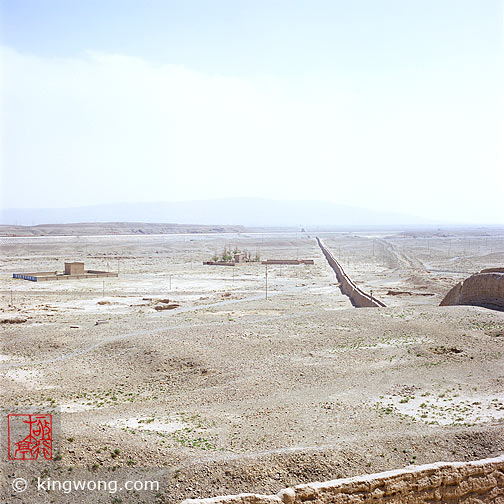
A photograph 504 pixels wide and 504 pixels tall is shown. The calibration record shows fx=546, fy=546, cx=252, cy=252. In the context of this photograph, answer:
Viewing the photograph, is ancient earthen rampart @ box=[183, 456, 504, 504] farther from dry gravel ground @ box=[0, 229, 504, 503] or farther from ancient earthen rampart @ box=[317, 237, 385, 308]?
ancient earthen rampart @ box=[317, 237, 385, 308]

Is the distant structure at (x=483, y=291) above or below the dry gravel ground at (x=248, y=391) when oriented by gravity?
above

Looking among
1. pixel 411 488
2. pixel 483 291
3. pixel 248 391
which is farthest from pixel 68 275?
pixel 411 488

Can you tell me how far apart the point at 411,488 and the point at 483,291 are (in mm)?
19371

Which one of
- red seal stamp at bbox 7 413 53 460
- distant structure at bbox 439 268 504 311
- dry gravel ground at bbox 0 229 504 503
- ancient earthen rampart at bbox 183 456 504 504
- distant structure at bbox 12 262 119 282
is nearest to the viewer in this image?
ancient earthen rampart at bbox 183 456 504 504

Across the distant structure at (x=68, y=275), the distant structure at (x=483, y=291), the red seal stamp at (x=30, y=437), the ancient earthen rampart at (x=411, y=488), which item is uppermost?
the distant structure at (x=483, y=291)

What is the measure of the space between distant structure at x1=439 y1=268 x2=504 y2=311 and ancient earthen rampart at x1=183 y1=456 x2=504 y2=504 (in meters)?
16.1

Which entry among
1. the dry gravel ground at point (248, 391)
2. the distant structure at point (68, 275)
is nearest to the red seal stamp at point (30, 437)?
the dry gravel ground at point (248, 391)

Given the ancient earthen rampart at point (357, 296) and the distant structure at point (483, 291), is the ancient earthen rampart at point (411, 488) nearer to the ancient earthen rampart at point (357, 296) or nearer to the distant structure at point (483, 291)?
the distant structure at point (483, 291)

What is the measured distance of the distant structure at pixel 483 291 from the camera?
24.3 meters

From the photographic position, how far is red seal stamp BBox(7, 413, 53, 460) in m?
9.83

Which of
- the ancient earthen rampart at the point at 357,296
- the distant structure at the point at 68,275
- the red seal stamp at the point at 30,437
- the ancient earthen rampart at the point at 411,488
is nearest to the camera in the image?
the ancient earthen rampart at the point at 411,488

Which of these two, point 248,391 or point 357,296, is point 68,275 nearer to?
point 357,296

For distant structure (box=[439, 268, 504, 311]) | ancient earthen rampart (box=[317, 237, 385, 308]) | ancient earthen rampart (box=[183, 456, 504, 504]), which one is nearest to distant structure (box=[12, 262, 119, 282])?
ancient earthen rampart (box=[317, 237, 385, 308])

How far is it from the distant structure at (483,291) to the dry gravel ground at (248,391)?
8.06 feet
